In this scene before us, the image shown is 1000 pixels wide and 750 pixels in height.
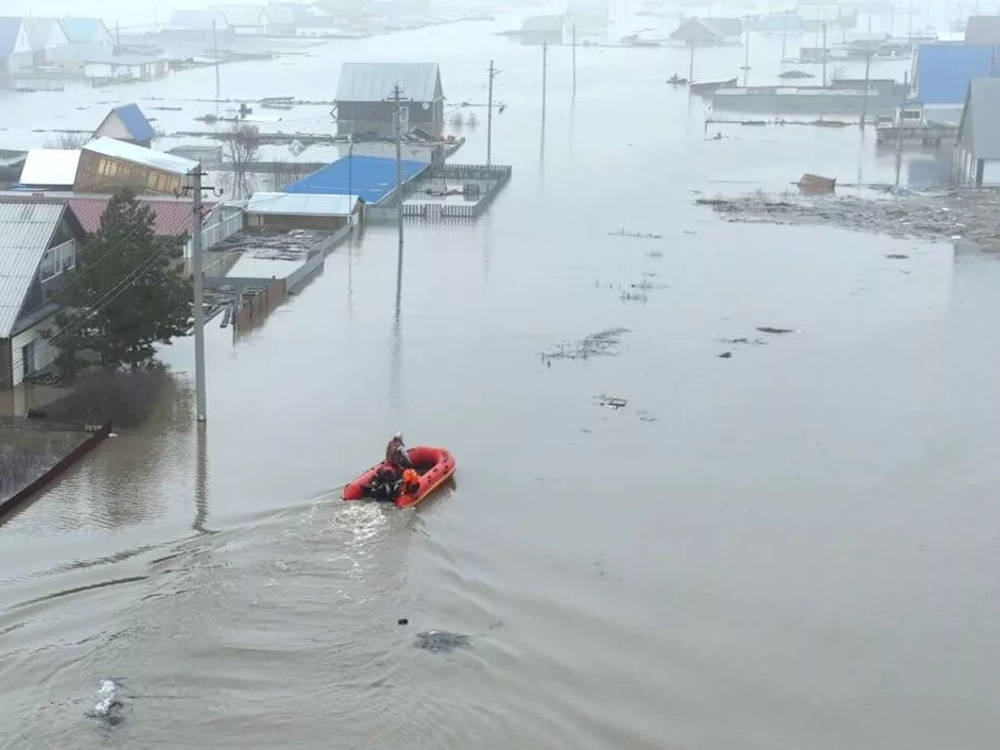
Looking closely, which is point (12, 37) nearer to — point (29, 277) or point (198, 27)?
point (198, 27)

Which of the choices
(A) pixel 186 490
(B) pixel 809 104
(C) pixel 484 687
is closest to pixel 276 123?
(B) pixel 809 104

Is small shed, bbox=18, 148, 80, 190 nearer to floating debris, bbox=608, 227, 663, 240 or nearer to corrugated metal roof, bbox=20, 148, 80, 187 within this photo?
corrugated metal roof, bbox=20, 148, 80, 187

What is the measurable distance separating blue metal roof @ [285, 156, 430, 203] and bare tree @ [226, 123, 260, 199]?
127 cm

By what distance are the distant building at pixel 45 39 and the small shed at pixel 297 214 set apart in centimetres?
2919

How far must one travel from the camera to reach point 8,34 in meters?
43.8

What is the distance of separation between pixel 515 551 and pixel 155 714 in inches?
106

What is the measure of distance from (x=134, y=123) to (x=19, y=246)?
13577 mm

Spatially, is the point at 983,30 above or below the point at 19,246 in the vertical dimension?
above

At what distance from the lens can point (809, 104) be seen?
37219 millimetres

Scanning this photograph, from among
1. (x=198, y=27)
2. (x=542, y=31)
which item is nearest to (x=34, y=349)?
(x=198, y=27)

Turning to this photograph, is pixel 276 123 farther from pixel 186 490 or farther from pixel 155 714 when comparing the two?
pixel 155 714

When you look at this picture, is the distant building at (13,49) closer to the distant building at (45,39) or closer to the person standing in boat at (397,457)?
the distant building at (45,39)

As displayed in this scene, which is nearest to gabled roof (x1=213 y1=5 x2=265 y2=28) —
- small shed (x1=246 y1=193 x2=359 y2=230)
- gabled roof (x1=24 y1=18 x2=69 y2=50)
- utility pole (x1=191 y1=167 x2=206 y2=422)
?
gabled roof (x1=24 y1=18 x2=69 y2=50)

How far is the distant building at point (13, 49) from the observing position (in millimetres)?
42906
